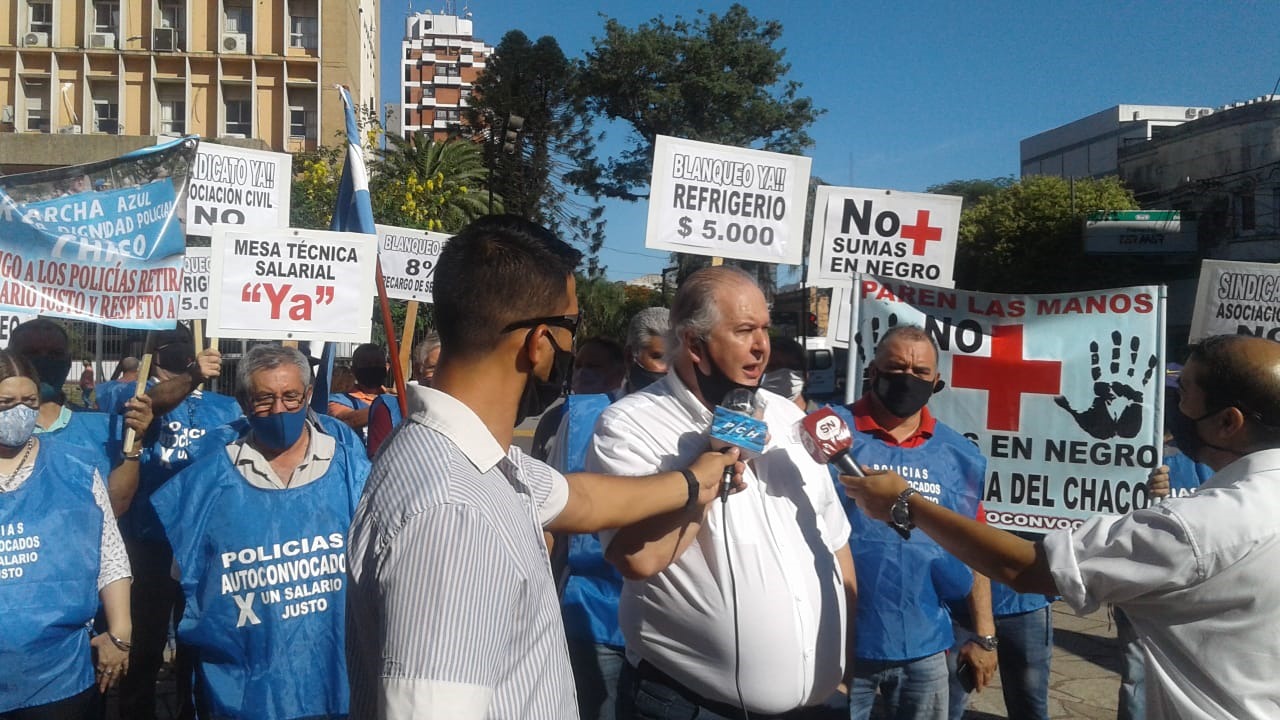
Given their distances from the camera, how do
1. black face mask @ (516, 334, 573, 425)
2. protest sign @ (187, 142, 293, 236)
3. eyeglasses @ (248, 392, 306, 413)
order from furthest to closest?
protest sign @ (187, 142, 293, 236)
eyeglasses @ (248, 392, 306, 413)
black face mask @ (516, 334, 573, 425)

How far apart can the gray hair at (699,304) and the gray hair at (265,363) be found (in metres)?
1.70

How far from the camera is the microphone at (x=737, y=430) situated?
2.66 metres

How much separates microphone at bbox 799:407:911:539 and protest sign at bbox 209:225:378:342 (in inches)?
159

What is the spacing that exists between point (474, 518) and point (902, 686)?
2598 millimetres

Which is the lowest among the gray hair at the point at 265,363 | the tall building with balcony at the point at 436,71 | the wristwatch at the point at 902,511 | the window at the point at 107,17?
the wristwatch at the point at 902,511

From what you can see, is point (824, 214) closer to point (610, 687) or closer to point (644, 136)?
point (610, 687)

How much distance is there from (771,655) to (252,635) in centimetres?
177

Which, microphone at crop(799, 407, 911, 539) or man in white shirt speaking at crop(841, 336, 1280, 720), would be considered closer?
man in white shirt speaking at crop(841, 336, 1280, 720)

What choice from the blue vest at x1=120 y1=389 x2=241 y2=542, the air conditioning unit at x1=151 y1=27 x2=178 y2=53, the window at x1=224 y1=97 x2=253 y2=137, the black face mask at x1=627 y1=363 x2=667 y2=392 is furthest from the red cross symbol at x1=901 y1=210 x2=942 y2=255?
the air conditioning unit at x1=151 y1=27 x2=178 y2=53

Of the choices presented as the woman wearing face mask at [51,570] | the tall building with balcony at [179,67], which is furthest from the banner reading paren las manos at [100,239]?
the tall building with balcony at [179,67]

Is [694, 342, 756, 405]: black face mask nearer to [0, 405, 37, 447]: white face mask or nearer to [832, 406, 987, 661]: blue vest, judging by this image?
[832, 406, 987, 661]: blue vest

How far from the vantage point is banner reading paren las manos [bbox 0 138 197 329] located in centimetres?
528

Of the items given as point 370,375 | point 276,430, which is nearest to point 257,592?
point 276,430

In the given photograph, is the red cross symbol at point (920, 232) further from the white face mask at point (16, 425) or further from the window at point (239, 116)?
the window at point (239, 116)
